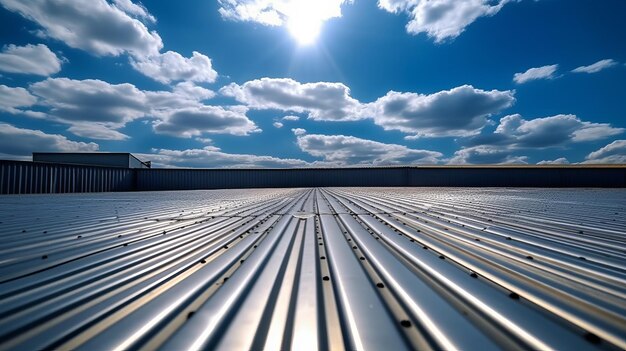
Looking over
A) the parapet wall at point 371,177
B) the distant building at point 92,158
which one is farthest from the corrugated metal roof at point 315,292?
the distant building at point 92,158

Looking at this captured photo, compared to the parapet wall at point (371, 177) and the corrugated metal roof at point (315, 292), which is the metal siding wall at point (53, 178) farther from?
the corrugated metal roof at point (315, 292)

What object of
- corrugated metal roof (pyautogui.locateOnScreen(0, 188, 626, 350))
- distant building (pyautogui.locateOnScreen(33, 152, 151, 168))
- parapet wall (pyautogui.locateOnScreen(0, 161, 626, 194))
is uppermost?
distant building (pyautogui.locateOnScreen(33, 152, 151, 168))

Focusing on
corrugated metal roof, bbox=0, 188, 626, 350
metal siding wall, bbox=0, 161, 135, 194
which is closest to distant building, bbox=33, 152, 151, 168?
metal siding wall, bbox=0, 161, 135, 194

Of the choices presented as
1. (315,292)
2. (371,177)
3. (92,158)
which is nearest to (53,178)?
(92,158)

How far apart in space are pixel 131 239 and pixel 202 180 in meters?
26.2

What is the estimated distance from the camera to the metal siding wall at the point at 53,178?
14.9 meters

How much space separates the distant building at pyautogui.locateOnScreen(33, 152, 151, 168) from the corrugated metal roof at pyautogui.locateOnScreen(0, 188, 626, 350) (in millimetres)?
30337

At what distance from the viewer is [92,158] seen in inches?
1107

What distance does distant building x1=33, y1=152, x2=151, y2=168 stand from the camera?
27.6 meters

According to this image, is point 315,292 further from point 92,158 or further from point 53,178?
point 92,158

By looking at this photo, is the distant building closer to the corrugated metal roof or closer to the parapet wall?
the parapet wall

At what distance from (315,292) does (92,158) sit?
35870 millimetres

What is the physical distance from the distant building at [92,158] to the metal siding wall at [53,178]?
5584 millimetres

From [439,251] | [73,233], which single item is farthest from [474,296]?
[73,233]
